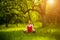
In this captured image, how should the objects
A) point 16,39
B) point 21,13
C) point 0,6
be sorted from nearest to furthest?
point 16,39 → point 0,6 → point 21,13

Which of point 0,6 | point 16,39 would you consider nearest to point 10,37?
point 16,39

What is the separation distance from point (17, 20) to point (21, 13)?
0.67 feet

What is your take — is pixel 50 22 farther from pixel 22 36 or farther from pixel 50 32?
pixel 22 36

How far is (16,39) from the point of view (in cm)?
415

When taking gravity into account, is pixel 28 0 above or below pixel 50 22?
above

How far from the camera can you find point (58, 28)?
5.35m

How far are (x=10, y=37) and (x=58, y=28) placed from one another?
1547 millimetres

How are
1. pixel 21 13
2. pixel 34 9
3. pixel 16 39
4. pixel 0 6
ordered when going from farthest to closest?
pixel 34 9, pixel 21 13, pixel 0 6, pixel 16 39

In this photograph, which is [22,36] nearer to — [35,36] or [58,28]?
[35,36]

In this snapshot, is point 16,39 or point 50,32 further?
point 50,32

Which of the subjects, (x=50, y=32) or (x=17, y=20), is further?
(x=17, y=20)

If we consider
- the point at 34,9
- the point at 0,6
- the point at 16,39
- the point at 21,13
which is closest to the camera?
the point at 16,39

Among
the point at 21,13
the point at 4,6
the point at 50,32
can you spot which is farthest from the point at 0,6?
the point at 50,32

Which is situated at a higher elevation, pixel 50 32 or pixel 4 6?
pixel 4 6
